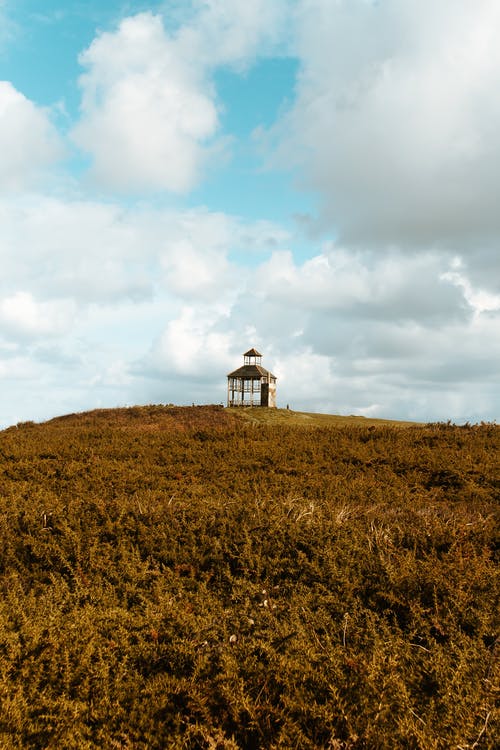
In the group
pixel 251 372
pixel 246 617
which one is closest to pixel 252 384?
pixel 251 372

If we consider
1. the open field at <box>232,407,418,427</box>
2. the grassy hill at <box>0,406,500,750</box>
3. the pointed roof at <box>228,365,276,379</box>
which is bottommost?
the grassy hill at <box>0,406,500,750</box>

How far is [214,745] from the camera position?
3807 mm

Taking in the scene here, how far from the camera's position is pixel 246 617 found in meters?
6.04

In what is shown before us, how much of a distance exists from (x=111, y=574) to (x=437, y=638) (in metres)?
4.86

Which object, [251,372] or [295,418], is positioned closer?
[295,418]

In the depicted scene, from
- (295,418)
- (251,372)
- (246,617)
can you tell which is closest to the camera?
(246,617)

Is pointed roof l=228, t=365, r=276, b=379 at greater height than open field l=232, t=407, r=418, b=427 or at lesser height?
greater

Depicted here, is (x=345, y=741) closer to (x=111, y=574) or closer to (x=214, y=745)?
(x=214, y=745)

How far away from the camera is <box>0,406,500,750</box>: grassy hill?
4203mm

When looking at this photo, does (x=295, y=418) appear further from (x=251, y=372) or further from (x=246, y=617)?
(x=246, y=617)

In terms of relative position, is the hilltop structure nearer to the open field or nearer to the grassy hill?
the open field

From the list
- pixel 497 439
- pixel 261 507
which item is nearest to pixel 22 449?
pixel 261 507

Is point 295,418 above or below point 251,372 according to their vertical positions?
below

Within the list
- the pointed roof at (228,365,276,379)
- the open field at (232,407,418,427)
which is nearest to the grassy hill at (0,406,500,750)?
the open field at (232,407,418,427)
